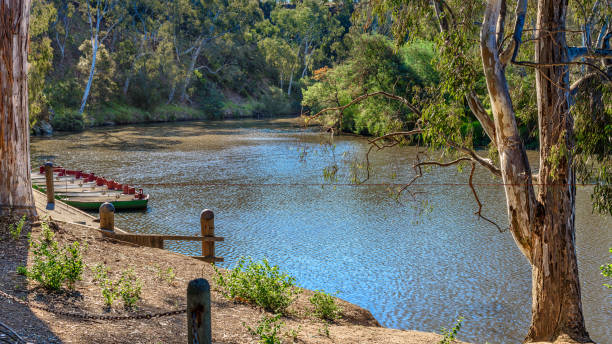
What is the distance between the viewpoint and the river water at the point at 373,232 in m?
9.89

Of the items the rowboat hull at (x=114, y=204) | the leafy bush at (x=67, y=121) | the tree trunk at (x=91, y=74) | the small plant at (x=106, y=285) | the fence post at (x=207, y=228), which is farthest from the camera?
the tree trunk at (x=91, y=74)

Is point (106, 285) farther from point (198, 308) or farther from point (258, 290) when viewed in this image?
point (198, 308)

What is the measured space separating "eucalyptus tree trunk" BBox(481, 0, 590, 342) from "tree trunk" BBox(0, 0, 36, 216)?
646 cm

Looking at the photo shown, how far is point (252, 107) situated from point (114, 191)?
41.3m

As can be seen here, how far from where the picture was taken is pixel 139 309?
573 centimetres

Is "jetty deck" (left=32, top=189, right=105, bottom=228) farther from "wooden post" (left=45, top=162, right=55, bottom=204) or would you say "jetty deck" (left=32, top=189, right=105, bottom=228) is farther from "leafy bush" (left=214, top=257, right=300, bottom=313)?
"leafy bush" (left=214, top=257, right=300, bottom=313)

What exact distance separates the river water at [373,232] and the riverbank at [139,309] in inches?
104

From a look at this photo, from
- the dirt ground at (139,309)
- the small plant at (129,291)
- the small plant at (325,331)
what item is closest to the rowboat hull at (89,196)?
the dirt ground at (139,309)

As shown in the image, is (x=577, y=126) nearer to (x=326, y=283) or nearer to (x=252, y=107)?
(x=326, y=283)

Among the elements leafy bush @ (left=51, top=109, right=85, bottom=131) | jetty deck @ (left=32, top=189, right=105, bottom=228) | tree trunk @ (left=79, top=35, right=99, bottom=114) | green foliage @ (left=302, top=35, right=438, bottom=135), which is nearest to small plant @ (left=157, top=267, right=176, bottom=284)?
jetty deck @ (left=32, top=189, right=105, bottom=228)

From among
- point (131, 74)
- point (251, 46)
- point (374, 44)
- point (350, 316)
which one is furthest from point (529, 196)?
point (251, 46)

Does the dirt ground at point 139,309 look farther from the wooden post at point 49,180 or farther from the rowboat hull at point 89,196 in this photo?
the rowboat hull at point 89,196

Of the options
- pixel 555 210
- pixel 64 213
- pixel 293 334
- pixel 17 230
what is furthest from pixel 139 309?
pixel 64 213

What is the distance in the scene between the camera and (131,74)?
45594mm
